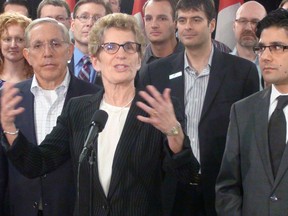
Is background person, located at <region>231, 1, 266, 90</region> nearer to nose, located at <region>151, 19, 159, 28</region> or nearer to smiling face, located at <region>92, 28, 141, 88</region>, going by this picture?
nose, located at <region>151, 19, 159, 28</region>

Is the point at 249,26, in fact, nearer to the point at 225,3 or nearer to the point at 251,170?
the point at 225,3

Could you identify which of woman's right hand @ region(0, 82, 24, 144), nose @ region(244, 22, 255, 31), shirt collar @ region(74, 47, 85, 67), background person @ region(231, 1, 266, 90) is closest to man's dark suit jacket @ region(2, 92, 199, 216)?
→ woman's right hand @ region(0, 82, 24, 144)

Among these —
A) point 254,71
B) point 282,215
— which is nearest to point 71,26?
point 254,71

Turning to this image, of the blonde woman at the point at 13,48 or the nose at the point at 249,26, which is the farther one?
the nose at the point at 249,26

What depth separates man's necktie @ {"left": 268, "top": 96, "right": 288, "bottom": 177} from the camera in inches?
107

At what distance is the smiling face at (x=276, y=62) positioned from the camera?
2.84m

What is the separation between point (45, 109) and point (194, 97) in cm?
96

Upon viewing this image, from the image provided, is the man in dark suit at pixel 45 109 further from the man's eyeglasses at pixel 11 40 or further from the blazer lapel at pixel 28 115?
the man's eyeglasses at pixel 11 40

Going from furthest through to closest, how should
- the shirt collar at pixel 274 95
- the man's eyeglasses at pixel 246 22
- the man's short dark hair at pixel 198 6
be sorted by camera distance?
the man's eyeglasses at pixel 246 22 → the man's short dark hair at pixel 198 6 → the shirt collar at pixel 274 95

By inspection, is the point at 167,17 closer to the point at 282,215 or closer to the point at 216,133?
the point at 216,133

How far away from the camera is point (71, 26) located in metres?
4.98

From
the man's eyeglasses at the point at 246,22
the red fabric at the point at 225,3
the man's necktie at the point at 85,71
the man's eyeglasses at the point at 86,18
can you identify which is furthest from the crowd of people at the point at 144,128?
the red fabric at the point at 225,3

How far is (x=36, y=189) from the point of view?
3.09m

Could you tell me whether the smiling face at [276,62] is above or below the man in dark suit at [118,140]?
above
